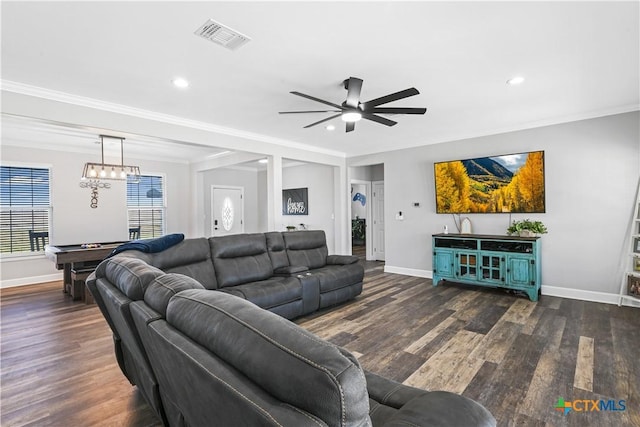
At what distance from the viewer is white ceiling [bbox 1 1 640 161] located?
2102 mm

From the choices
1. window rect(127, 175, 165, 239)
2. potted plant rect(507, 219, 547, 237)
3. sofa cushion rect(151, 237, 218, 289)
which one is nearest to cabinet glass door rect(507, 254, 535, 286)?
potted plant rect(507, 219, 547, 237)

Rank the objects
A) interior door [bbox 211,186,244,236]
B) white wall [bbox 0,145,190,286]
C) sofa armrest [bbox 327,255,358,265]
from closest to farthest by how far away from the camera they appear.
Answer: sofa armrest [bbox 327,255,358,265] < white wall [bbox 0,145,190,286] < interior door [bbox 211,186,244,236]

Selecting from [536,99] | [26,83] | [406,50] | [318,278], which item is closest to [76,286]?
[26,83]

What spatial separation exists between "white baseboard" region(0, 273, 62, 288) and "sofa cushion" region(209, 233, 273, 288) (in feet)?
15.0

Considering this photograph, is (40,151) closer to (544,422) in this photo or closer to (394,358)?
(394,358)

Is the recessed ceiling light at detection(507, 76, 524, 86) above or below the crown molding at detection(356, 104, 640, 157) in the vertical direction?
above

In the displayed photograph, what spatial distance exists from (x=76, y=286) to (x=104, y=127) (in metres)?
2.50

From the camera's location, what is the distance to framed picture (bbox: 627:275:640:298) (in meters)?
3.95

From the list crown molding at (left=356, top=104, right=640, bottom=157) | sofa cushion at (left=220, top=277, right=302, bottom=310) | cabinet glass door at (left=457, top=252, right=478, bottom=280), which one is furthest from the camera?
cabinet glass door at (left=457, top=252, right=478, bottom=280)

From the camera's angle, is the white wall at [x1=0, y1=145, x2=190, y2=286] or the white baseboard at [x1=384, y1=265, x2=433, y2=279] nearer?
the white wall at [x1=0, y1=145, x2=190, y2=286]

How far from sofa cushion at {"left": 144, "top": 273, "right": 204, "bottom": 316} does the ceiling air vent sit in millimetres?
1776

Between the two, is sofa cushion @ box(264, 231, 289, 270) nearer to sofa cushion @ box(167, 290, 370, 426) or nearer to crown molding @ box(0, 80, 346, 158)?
crown molding @ box(0, 80, 346, 158)

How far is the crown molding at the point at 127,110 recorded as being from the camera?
3.20 metres

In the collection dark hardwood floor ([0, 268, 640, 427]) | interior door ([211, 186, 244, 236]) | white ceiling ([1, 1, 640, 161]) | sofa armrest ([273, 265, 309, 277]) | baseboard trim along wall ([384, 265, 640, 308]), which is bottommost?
dark hardwood floor ([0, 268, 640, 427])
